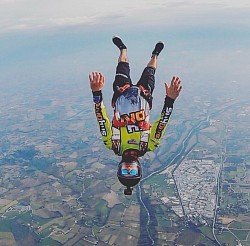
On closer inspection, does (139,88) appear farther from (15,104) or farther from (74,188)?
(15,104)

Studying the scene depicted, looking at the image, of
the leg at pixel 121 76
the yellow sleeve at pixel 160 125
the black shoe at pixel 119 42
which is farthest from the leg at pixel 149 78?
the black shoe at pixel 119 42

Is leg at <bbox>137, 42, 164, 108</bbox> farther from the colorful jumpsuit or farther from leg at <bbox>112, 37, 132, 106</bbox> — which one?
leg at <bbox>112, 37, 132, 106</bbox>

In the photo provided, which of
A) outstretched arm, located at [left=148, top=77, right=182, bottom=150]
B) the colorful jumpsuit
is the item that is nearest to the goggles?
the colorful jumpsuit

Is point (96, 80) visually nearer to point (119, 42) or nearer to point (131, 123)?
point (131, 123)

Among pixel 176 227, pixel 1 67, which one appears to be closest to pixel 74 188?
pixel 176 227

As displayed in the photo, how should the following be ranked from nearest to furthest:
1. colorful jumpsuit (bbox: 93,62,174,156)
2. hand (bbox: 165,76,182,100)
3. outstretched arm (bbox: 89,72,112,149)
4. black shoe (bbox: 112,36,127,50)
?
hand (bbox: 165,76,182,100) < outstretched arm (bbox: 89,72,112,149) < colorful jumpsuit (bbox: 93,62,174,156) < black shoe (bbox: 112,36,127,50)

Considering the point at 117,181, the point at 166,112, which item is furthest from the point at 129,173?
the point at 117,181
